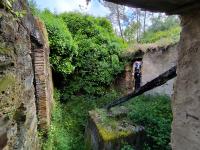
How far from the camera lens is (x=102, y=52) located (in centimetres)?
1110

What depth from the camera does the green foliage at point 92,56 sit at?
10648 mm

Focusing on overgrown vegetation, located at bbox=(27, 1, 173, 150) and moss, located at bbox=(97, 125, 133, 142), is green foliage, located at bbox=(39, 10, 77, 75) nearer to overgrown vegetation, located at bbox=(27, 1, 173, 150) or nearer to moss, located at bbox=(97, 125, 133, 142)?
overgrown vegetation, located at bbox=(27, 1, 173, 150)

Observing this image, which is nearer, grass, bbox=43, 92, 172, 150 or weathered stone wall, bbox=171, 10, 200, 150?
weathered stone wall, bbox=171, 10, 200, 150

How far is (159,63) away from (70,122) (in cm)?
494

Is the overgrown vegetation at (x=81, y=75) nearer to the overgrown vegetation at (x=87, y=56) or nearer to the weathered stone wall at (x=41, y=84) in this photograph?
the overgrown vegetation at (x=87, y=56)

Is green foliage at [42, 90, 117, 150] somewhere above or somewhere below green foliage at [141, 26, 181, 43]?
below

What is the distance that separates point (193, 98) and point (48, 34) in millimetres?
7037

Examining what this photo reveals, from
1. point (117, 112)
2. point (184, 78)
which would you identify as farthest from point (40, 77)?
point (184, 78)

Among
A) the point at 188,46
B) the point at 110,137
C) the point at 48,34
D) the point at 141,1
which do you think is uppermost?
the point at 48,34

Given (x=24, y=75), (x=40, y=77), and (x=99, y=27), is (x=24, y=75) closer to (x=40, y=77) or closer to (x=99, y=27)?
(x=40, y=77)

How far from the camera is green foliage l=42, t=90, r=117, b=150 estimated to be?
269 inches

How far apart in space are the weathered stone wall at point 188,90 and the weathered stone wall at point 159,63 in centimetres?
873

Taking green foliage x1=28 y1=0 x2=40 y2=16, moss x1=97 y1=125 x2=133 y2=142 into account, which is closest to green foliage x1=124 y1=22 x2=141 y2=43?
green foliage x1=28 y1=0 x2=40 y2=16

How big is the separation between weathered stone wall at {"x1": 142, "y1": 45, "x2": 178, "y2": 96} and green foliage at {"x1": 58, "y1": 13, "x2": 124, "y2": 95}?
1.29 metres
